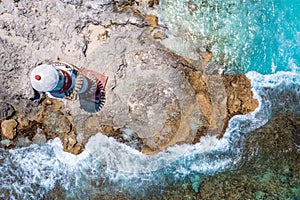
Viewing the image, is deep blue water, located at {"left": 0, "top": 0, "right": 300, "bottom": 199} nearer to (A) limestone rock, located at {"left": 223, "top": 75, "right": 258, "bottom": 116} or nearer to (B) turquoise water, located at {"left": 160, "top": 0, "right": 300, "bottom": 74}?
(B) turquoise water, located at {"left": 160, "top": 0, "right": 300, "bottom": 74}

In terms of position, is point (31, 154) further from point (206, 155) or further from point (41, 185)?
point (206, 155)

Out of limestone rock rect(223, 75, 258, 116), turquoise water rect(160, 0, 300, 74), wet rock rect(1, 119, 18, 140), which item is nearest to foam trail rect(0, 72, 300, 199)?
limestone rock rect(223, 75, 258, 116)

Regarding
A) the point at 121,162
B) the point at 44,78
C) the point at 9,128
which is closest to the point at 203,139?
the point at 121,162

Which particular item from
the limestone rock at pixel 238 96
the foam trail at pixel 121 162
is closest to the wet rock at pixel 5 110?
the foam trail at pixel 121 162

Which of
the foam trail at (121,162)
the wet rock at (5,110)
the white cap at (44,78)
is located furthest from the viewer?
the wet rock at (5,110)

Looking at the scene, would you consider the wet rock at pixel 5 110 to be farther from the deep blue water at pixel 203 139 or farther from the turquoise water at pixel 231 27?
the turquoise water at pixel 231 27

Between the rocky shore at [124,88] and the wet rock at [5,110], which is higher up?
the rocky shore at [124,88]

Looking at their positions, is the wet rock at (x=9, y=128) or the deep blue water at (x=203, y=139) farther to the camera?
the wet rock at (x=9, y=128)
